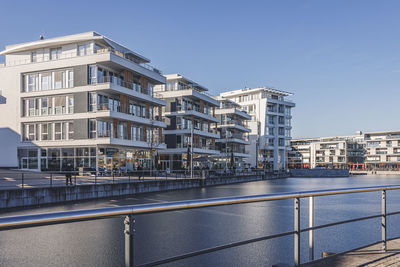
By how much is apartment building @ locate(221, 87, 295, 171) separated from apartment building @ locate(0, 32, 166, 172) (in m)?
57.2

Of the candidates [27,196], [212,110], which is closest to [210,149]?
[212,110]

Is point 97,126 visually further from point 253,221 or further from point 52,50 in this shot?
point 253,221

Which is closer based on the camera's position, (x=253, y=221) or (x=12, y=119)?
(x=253, y=221)

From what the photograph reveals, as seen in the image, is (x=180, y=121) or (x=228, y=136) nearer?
(x=180, y=121)

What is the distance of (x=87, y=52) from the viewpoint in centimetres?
4297

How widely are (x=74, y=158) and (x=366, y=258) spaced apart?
40736mm

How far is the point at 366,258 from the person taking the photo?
14.6 feet

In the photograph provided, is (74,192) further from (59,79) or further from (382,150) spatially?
(382,150)

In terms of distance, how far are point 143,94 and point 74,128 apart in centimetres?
961


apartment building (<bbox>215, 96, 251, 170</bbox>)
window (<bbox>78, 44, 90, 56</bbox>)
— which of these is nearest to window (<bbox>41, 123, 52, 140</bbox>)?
window (<bbox>78, 44, 90, 56</bbox>)

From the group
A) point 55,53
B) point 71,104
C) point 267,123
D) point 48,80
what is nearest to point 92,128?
point 71,104

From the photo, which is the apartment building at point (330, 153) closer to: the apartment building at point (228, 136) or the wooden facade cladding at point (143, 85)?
the apartment building at point (228, 136)

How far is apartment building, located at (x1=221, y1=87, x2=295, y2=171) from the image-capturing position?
328ft

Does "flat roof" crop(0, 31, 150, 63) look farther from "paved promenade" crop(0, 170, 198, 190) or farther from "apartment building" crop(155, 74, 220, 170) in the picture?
"paved promenade" crop(0, 170, 198, 190)
